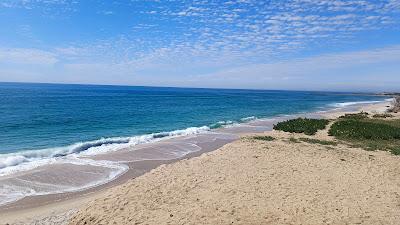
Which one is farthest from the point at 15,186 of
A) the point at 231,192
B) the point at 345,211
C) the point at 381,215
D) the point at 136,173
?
the point at 381,215

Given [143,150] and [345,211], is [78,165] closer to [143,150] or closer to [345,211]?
[143,150]

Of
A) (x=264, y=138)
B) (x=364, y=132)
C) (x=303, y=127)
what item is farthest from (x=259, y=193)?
(x=303, y=127)

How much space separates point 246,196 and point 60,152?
1457cm

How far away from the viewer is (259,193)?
1120cm

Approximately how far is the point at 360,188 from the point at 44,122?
32.3m

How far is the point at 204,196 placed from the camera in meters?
11.0

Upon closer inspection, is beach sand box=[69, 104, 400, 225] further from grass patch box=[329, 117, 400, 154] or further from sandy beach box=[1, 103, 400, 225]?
grass patch box=[329, 117, 400, 154]

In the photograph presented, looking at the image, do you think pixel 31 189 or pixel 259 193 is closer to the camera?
pixel 259 193

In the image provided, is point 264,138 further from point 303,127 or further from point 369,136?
point 369,136

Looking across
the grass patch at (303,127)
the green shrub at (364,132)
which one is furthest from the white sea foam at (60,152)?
the green shrub at (364,132)

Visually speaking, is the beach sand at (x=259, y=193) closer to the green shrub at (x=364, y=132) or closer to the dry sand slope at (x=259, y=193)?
the dry sand slope at (x=259, y=193)

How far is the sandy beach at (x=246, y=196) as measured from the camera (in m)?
9.30

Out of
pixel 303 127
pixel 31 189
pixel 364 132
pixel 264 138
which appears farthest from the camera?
pixel 303 127

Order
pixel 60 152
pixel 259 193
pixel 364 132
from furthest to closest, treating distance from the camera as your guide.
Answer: pixel 364 132
pixel 60 152
pixel 259 193
